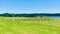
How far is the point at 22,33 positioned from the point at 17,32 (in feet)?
2.03

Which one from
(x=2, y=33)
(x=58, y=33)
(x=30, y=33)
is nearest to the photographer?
(x=2, y=33)

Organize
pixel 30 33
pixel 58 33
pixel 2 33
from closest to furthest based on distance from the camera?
1. pixel 2 33
2. pixel 30 33
3. pixel 58 33

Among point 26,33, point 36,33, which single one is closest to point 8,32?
point 26,33

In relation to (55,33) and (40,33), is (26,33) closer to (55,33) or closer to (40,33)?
(40,33)

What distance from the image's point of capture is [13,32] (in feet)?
57.8

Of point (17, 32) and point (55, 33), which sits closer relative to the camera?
point (17, 32)

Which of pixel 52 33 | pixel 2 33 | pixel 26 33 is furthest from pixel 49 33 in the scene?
pixel 2 33

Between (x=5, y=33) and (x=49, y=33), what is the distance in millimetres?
5272

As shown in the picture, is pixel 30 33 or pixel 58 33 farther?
pixel 58 33

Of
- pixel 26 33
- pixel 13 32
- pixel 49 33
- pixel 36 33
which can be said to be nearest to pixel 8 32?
pixel 13 32

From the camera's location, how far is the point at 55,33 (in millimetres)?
18891

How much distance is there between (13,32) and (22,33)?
1.02 meters

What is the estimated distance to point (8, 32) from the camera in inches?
686

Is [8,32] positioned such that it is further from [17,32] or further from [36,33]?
[36,33]
